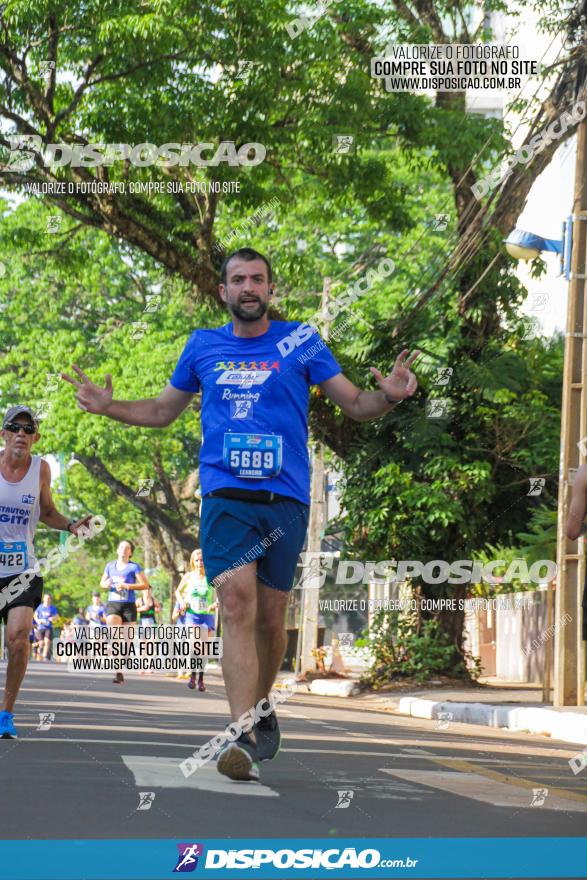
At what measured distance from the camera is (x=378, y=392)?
664cm

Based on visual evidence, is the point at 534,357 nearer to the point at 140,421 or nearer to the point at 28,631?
the point at 28,631

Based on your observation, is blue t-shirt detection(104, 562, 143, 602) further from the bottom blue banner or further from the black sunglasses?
the bottom blue banner

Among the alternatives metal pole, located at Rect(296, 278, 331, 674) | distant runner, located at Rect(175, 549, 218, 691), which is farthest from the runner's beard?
metal pole, located at Rect(296, 278, 331, 674)

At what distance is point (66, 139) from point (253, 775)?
1522 centimetres

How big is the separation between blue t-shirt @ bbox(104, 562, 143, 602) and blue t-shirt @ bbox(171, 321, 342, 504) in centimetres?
1299

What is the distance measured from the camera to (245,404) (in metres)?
6.46

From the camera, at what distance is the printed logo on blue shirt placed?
254 inches

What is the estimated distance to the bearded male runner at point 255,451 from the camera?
634cm

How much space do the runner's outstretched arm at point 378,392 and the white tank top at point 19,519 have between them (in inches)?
109

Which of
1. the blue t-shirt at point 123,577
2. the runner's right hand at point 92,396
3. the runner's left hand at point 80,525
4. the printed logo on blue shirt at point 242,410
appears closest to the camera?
the printed logo on blue shirt at point 242,410

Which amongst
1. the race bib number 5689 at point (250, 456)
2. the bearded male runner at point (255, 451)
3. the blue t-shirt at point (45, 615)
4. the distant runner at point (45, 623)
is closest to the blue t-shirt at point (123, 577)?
the bearded male runner at point (255, 451)

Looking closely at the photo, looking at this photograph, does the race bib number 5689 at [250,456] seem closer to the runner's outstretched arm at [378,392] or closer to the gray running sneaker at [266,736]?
the runner's outstretched arm at [378,392]

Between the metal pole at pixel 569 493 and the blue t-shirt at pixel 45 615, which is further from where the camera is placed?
the blue t-shirt at pixel 45 615

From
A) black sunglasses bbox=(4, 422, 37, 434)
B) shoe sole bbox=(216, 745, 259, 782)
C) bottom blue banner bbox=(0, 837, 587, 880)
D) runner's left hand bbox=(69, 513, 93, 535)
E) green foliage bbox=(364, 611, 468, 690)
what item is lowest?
bottom blue banner bbox=(0, 837, 587, 880)
